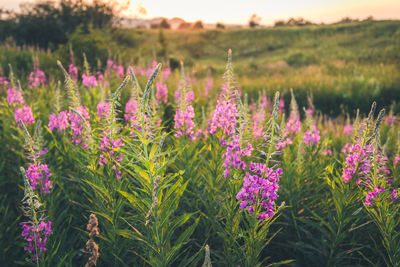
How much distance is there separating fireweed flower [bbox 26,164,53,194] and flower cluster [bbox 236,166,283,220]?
5.57ft

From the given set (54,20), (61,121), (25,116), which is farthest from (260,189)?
(54,20)

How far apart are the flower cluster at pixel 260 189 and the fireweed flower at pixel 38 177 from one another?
1.70m

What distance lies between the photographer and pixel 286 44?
38.4 metres

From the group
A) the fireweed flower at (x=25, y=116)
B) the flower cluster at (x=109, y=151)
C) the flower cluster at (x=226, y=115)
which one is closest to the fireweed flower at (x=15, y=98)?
the fireweed flower at (x=25, y=116)

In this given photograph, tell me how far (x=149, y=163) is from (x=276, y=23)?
197 ft

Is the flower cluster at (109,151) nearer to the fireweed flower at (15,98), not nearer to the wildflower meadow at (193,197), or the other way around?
the wildflower meadow at (193,197)

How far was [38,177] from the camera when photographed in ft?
7.49

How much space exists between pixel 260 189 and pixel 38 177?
1.87 meters

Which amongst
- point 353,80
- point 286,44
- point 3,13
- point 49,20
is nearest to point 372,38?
point 286,44

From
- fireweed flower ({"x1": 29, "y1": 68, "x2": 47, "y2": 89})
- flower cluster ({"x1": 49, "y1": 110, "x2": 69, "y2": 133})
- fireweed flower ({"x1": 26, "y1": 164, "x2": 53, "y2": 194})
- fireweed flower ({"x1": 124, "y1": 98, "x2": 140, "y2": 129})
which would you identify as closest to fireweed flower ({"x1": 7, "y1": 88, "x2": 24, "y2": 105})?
flower cluster ({"x1": 49, "y1": 110, "x2": 69, "y2": 133})

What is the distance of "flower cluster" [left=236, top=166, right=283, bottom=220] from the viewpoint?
1.75 metres

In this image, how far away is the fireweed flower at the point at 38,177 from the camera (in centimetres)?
228

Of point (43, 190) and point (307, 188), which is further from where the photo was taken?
point (307, 188)

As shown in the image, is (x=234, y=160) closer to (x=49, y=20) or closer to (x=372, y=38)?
(x=49, y=20)
